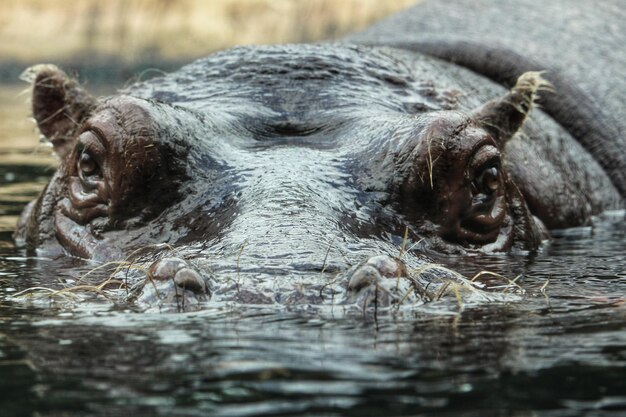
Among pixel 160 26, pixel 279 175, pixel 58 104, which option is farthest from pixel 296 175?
pixel 160 26

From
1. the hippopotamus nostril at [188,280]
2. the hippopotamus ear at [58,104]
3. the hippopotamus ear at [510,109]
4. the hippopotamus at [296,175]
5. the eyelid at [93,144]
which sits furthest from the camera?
the hippopotamus ear at [58,104]

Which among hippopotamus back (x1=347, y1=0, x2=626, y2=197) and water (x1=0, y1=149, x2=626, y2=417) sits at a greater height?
water (x1=0, y1=149, x2=626, y2=417)

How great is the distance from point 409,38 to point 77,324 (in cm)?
522

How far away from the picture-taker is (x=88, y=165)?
5.53 metres

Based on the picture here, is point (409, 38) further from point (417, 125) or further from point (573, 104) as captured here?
point (417, 125)

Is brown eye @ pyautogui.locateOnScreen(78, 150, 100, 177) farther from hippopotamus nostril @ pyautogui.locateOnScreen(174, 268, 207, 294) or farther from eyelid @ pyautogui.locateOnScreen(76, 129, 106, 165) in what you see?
hippopotamus nostril @ pyautogui.locateOnScreen(174, 268, 207, 294)

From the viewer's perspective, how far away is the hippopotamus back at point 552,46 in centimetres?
820

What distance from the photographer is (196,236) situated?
485cm

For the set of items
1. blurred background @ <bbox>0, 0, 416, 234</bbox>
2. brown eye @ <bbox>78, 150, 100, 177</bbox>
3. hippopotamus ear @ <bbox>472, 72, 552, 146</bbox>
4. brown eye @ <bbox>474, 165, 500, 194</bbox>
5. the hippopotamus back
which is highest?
hippopotamus ear @ <bbox>472, 72, 552, 146</bbox>

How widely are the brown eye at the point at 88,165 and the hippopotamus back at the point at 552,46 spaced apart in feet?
11.2

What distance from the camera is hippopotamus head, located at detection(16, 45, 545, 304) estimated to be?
4859 mm

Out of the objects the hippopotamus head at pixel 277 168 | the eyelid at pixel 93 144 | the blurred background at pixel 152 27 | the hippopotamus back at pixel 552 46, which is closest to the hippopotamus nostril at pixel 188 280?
the hippopotamus head at pixel 277 168

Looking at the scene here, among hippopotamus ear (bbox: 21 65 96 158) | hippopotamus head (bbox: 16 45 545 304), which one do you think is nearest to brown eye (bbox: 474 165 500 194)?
hippopotamus head (bbox: 16 45 545 304)

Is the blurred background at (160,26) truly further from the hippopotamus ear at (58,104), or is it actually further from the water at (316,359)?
the water at (316,359)
